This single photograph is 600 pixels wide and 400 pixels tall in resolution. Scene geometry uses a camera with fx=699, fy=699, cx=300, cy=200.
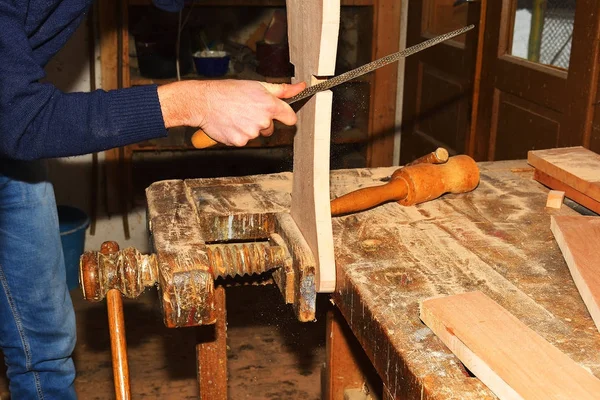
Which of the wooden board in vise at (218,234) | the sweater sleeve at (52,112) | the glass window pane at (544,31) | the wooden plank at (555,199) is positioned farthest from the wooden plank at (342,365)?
the glass window pane at (544,31)

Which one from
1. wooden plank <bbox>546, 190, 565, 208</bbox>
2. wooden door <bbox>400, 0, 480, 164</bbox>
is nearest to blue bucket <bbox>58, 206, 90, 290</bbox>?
wooden door <bbox>400, 0, 480, 164</bbox>

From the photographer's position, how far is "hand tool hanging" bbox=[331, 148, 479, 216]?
1.40 meters

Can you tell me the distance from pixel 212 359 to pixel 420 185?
25.5 inches

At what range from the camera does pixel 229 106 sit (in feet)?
3.93

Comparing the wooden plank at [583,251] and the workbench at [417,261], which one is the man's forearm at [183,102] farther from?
the wooden plank at [583,251]

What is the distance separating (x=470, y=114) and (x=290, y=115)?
1960mm

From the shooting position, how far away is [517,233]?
136 centimetres

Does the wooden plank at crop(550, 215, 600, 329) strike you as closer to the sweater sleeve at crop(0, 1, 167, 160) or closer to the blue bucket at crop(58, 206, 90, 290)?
the sweater sleeve at crop(0, 1, 167, 160)

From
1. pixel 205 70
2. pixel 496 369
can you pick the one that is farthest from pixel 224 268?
pixel 205 70

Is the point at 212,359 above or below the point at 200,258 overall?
below

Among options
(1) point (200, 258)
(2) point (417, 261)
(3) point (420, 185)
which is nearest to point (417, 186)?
(3) point (420, 185)

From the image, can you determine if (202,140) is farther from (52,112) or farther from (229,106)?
(52,112)

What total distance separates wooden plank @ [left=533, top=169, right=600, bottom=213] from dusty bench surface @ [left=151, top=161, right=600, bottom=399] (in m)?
0.02

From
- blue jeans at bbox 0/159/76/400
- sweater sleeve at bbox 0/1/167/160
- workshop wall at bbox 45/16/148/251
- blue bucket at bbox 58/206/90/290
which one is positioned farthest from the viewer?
workshop wall at bbox 45/16/148/251
